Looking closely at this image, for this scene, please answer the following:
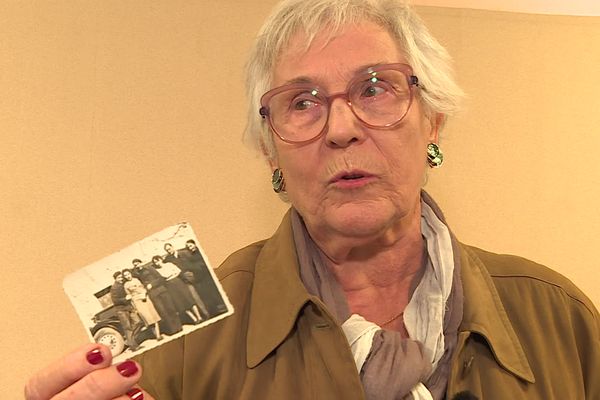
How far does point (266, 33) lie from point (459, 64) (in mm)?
1018

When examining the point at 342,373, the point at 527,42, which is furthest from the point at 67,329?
the point at 527,42

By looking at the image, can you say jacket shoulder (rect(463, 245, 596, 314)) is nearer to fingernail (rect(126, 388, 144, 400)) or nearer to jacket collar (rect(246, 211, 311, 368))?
jacket collar (rect(246, 211, 311, 368))

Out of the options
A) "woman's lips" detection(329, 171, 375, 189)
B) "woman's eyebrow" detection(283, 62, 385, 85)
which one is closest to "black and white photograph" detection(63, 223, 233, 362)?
"woman's lips" detection(329, 171, 375, 189)

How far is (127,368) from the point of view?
3.51 feet

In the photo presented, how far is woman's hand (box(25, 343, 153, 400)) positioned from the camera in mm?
1033

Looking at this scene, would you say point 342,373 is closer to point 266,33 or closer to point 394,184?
point 394,184

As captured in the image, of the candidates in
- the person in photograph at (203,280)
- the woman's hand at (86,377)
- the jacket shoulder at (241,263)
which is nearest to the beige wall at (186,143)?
the jacket shoulder at (241,263)

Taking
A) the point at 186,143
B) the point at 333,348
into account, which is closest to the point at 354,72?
the point at 333,348

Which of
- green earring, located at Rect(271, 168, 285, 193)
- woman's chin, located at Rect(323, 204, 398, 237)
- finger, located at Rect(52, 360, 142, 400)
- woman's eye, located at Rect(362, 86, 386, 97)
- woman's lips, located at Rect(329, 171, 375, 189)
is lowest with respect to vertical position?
finger, located at Rect(52, 360, 142, 400)

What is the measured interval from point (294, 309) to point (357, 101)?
442 mm

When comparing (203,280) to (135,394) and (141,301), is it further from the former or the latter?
(135,394)

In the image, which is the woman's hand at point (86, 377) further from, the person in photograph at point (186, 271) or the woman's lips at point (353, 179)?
the woman's lips at point (353, 179)

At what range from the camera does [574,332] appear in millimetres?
1474

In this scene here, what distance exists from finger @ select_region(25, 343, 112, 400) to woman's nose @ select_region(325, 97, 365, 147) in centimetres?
59
